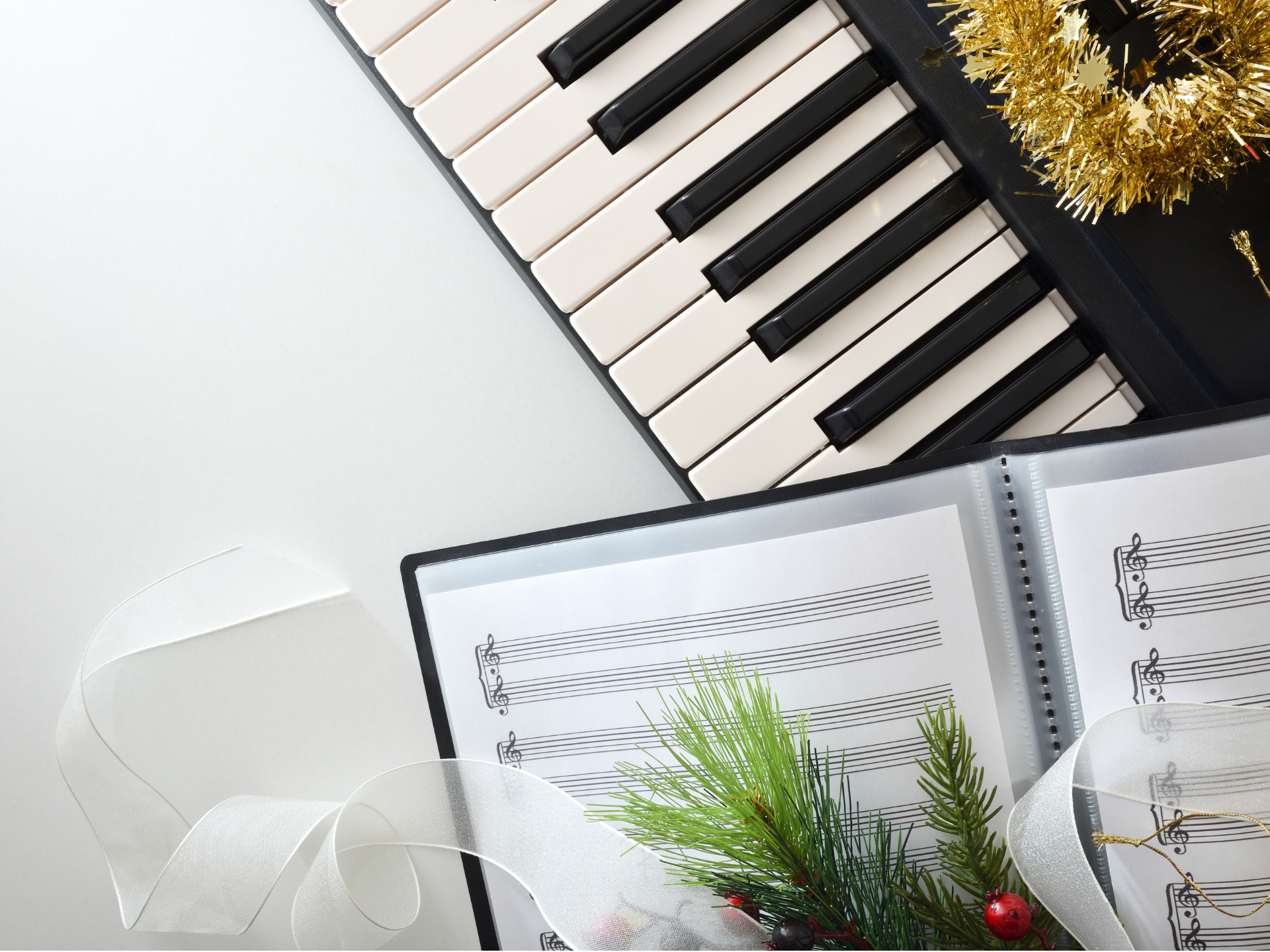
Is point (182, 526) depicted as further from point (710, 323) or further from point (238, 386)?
point (710, 323)

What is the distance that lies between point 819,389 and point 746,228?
0.14 m

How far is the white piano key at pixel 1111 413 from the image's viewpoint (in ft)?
2.24

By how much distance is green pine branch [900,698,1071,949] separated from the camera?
1.83ft

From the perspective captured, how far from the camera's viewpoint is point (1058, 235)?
66 centimetres

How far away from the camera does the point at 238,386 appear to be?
2.75ft

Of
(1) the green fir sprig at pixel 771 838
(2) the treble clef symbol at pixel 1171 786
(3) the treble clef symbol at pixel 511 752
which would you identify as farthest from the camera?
(3) the treble clef symbol at pixel 511 752

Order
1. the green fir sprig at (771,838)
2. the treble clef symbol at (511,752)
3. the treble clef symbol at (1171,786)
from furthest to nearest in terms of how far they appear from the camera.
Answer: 1. the treble clef symbol at (511,752)
2. the treble clef symbol at (1171,786)
3. the green fir sprig at (771,838)

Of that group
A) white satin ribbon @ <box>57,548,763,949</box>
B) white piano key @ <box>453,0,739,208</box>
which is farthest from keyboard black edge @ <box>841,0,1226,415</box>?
white satin ribbon @ <box>57,548,763,949</box>

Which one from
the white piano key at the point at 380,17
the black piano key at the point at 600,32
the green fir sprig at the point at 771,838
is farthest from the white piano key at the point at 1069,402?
the white piano key at the point at 380,17

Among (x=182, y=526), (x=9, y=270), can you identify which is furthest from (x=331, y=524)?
(x=9, y=270)

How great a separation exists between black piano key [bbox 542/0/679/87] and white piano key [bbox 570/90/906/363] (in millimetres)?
115

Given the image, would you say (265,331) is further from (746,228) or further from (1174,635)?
(1174,635)

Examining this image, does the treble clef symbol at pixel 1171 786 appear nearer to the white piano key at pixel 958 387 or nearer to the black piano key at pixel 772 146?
the white piano key at pixel 958 387

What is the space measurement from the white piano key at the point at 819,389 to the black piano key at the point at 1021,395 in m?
0.08
